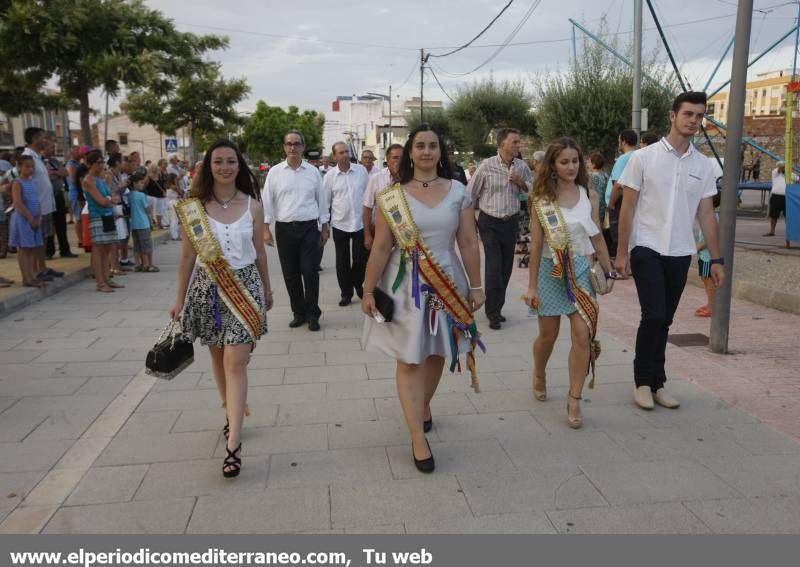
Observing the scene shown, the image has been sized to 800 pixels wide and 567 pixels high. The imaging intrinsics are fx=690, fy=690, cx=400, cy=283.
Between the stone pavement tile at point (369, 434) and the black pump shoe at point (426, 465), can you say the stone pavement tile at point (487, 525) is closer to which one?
the black pump shoe at point (426, 465)

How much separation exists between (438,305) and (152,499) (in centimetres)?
171

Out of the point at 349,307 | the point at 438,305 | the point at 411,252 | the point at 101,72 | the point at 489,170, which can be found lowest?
the point at 349,307

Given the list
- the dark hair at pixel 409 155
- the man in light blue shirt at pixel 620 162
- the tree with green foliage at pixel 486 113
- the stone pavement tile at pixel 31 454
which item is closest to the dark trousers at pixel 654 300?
the dark hair at pixel 409 155

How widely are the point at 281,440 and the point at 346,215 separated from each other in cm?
407

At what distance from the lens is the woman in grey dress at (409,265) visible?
3.57 meters

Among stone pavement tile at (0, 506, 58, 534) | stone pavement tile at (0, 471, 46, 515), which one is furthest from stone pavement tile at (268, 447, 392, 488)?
stone pavement tile at (0, 471, 46, 515)

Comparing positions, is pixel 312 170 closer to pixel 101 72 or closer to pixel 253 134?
pixel 101 72

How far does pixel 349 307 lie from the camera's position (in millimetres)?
8062

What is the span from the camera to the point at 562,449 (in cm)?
391

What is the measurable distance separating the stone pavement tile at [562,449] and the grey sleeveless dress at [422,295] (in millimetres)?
734

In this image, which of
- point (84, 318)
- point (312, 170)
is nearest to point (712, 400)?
point (312, 170)

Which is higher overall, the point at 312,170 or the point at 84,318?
the point at 312,170

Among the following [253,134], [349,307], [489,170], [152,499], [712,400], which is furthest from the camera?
[253,134]

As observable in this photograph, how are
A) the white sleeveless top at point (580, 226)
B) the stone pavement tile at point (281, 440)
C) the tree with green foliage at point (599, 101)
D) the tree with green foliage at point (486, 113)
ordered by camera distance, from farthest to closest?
the tree with green foliage at point (486, 113)
the tree with green foliage at point (599, 101)
the white sleeveless top at point (580, 226)
the stone pavement tile at point (281, 440)
